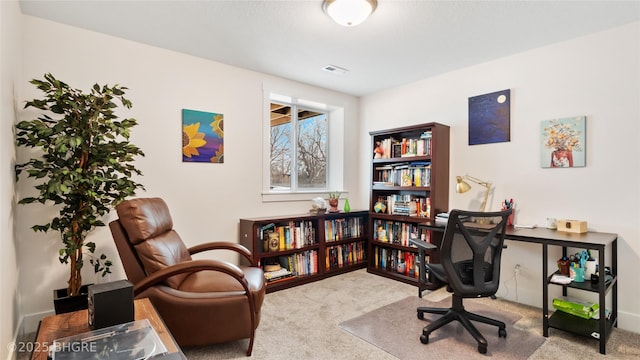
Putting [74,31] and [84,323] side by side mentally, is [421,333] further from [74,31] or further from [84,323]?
[74,31]

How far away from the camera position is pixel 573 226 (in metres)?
2.61

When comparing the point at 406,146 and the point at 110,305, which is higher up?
the point at 406,146

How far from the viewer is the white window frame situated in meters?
3.75

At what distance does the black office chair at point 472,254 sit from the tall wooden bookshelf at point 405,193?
1.05 meters

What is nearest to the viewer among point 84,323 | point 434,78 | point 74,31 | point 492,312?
point 84,323

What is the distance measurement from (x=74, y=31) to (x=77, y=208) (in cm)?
150

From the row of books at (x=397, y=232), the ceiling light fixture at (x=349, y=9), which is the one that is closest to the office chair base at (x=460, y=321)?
the row of books at (x=397, y=232)

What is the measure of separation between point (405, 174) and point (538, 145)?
1.35 meters

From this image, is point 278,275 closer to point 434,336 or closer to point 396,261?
point 396,261

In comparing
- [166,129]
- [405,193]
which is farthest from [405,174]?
[166,129]

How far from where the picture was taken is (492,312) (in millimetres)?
2822

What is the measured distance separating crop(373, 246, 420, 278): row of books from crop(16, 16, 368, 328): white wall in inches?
46.0

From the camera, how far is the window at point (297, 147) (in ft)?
13.6

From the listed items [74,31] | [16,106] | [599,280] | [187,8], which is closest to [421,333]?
[599,280]
